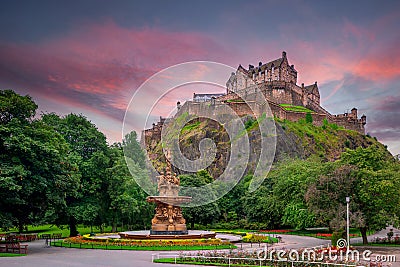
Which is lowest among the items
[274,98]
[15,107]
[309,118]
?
[15,107]

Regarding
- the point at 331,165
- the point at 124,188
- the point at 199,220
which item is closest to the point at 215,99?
the point at 199,220

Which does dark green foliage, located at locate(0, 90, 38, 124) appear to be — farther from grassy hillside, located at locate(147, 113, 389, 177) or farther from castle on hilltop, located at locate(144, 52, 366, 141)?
castle on hilltop, located at locate(144, 52, 366, 141)

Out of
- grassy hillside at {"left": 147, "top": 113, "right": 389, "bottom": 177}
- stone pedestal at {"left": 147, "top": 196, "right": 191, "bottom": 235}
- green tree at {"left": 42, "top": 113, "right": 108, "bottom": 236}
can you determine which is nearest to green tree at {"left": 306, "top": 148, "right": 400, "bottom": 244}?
stone pedestal at {"left": 147, "top": 196, "right": 191, "bottom": 235}

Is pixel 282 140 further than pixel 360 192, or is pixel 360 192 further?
pixel 282 140

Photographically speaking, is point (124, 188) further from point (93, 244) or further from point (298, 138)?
point (298, 138)

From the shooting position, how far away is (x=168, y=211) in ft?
117

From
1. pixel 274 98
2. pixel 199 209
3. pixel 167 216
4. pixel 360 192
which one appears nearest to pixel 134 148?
pixel 199 209

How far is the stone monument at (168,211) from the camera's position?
35.1 m

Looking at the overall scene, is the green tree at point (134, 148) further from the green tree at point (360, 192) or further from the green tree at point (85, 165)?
the green tree at point (360, 192)

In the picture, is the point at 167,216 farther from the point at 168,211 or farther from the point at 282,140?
the point at 282,140

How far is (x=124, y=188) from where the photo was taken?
1790 inches

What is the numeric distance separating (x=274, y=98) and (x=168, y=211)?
100283 millimetres

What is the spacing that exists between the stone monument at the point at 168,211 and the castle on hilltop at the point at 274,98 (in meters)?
74.5

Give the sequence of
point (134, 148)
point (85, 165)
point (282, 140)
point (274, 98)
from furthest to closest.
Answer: point (274, 98) < point (282, 140) < point (134, 148) < point (85, 165)
